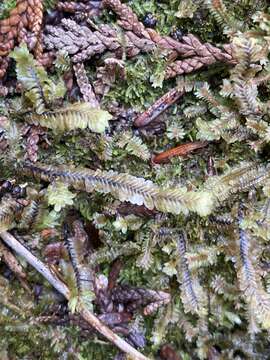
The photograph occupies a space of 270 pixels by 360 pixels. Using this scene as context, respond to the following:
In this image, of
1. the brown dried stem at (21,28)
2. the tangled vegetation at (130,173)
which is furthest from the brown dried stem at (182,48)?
the brown dried stem at (21,28)

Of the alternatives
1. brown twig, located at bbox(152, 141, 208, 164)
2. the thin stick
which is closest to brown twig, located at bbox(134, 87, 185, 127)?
brown twig, located at bbox(152, 141, 208, 164)

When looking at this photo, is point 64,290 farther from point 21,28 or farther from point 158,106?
point 21,28

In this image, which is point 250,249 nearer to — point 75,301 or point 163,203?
point 163,203

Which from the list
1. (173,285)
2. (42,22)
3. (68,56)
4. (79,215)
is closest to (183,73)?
(68,56)

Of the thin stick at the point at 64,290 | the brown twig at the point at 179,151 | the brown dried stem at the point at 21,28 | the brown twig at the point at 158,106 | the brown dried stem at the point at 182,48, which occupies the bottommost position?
the thin stick at the point at 64,290

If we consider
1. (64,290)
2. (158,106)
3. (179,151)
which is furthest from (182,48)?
(64,290)

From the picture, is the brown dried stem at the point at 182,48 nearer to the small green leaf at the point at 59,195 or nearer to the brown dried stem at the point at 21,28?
the brown dried stem at the point at 21,28

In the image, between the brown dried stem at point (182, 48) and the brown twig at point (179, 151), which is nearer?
the brown dried stem at point (182, 48)

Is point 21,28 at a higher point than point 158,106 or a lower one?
higher
